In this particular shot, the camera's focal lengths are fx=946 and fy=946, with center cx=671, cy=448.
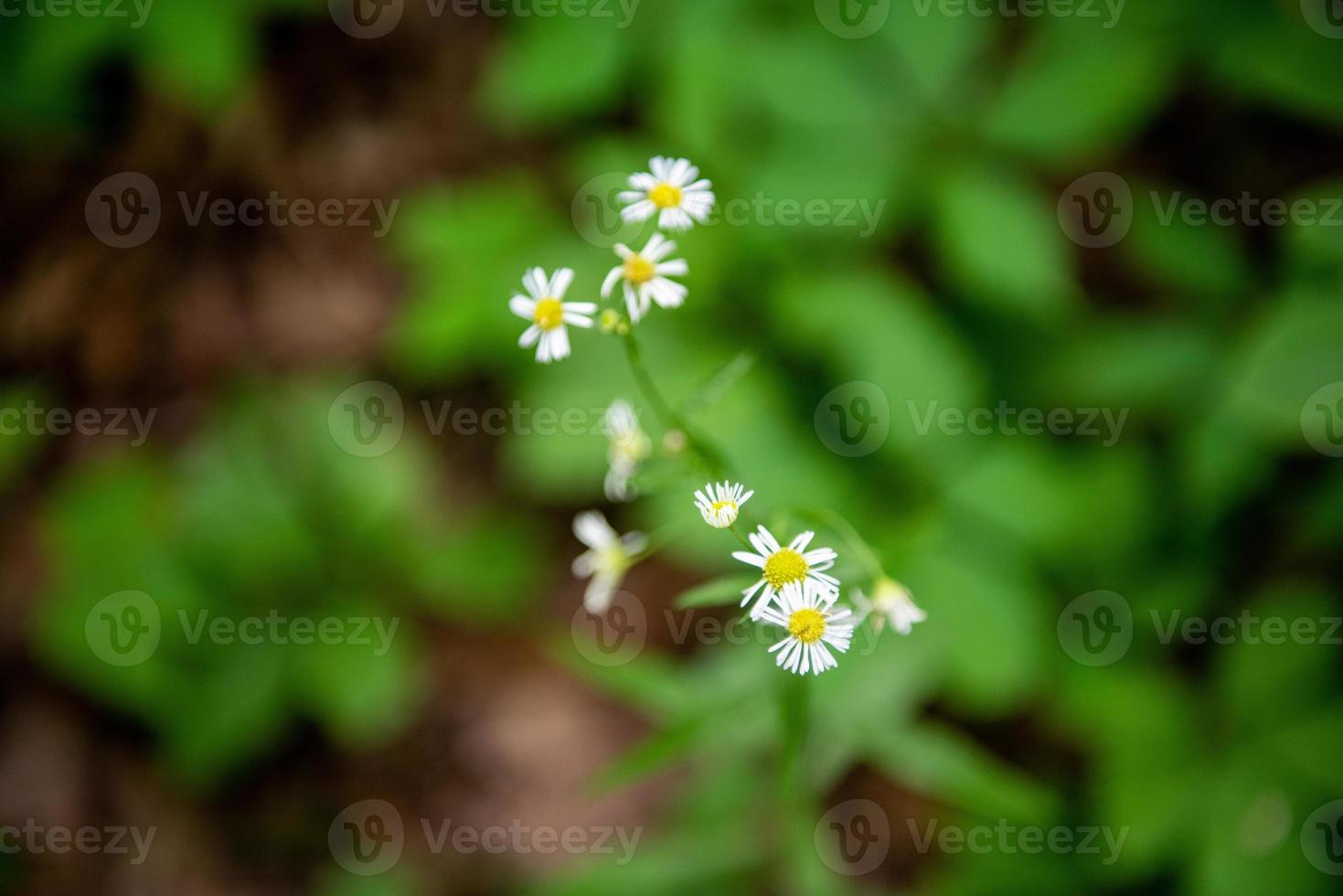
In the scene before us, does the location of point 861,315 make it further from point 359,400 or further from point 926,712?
point 359,400

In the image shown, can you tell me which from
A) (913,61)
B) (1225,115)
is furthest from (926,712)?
(1225,115)

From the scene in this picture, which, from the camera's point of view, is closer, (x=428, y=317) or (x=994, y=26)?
(x=428, y=317)

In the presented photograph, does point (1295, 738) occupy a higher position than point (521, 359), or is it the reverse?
point (521, 359)
